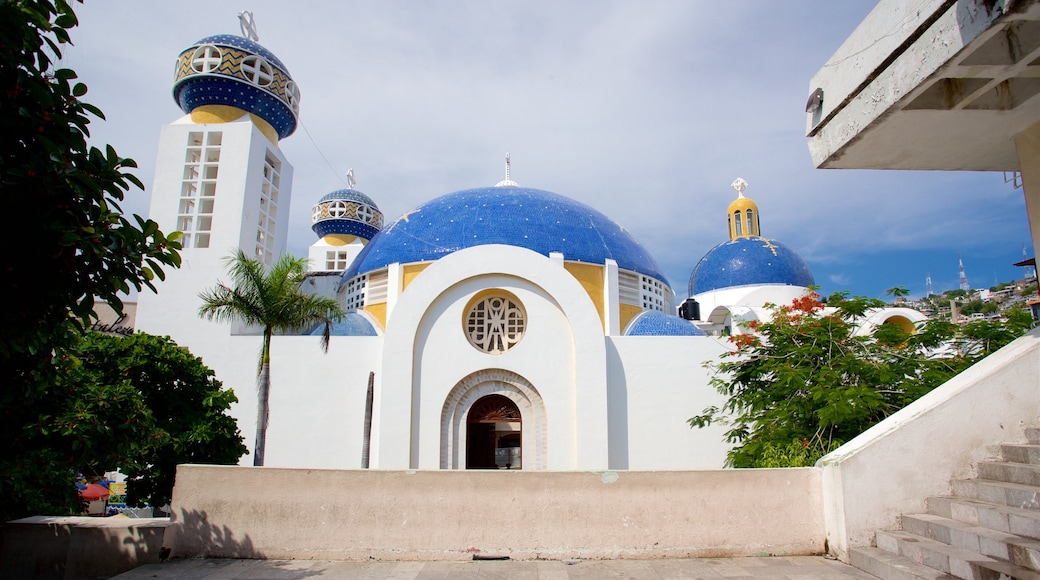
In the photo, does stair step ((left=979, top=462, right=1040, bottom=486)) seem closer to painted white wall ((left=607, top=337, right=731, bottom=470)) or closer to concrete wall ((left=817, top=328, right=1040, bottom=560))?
concrete wall ((left=817, top=328, right=1040, bottom=560))

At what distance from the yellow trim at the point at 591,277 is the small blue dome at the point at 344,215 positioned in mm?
16153

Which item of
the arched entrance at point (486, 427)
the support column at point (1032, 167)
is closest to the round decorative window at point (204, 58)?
the arched entrance at point (486, 427)

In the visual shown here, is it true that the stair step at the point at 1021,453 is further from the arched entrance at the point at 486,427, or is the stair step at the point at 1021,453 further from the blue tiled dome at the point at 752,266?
the blue tiled dome at the point at 752,266

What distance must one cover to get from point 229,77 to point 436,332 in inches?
373

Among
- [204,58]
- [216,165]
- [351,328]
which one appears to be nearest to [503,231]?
[351,328]

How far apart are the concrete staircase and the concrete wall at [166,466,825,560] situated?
0.66 meters

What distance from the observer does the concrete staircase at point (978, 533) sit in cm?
339

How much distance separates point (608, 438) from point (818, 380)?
5855 mm

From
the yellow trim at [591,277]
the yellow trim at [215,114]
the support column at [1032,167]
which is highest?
the yellow trim at [215,114]

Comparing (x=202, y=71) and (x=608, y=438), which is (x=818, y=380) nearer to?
(x=608, y=438)

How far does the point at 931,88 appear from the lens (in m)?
4.11

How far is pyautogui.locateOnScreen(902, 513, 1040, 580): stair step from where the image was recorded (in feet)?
10.9

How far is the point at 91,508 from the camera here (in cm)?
1405

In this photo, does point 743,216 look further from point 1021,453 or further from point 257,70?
point 1021,453
